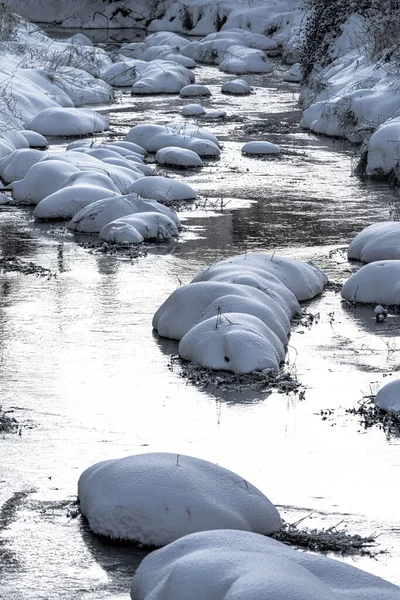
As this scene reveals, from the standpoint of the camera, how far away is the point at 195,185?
52.6 feet

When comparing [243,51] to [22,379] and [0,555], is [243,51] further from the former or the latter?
[0,555]

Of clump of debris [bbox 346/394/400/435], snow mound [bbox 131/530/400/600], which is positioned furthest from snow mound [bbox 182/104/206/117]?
snow mound [bbox 131/530/400/600]

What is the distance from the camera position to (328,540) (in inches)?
223

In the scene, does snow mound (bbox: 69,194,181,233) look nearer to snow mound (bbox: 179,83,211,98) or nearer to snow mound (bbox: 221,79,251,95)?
snow mound (bbox: 179,83,211,98)

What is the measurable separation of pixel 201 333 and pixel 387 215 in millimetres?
6077

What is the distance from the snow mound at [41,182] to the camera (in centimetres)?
1455

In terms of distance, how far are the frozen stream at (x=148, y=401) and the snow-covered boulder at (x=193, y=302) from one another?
0.42 feet

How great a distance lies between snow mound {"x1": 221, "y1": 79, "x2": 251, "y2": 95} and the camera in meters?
26.1

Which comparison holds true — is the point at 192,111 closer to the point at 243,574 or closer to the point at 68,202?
the point at 68,202

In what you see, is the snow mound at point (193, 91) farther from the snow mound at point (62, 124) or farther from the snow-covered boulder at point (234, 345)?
the snow-covered boulder at point (234, 345)

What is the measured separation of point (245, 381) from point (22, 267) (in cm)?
390

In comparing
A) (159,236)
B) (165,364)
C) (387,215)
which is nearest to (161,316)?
(165,364)

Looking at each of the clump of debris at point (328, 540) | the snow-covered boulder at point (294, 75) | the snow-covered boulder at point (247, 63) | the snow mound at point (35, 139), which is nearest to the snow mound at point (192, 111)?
the snow mound at point (35, 139)

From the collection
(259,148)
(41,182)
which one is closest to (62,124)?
(259,148)
